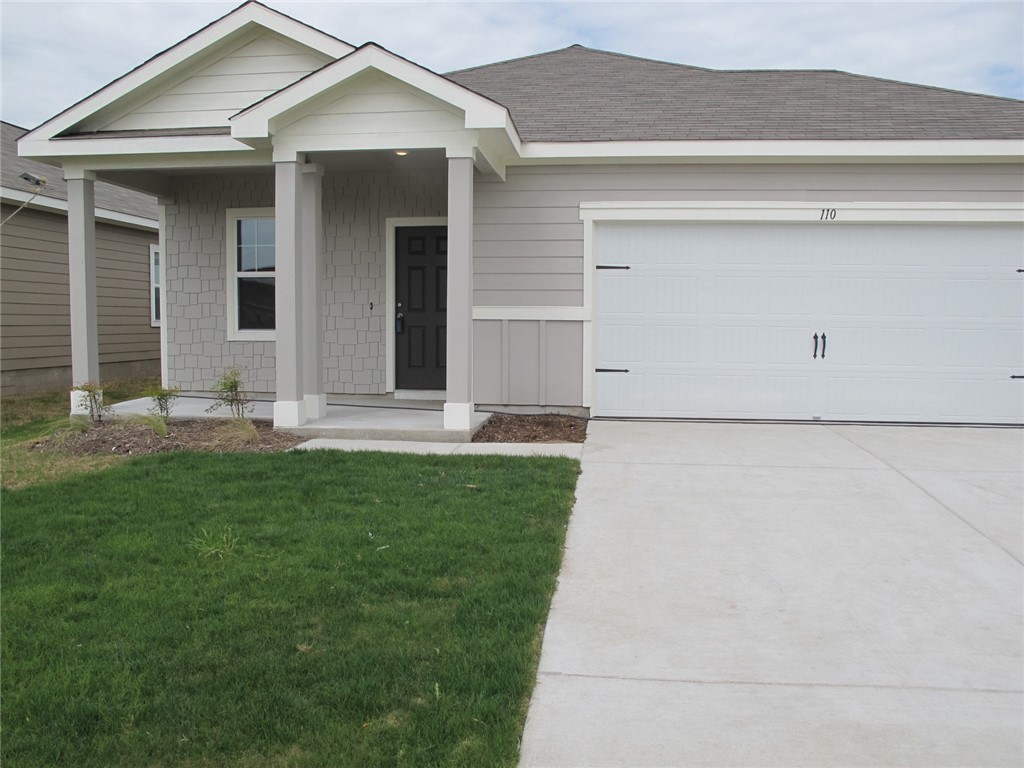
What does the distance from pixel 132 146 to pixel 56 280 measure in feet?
18.8

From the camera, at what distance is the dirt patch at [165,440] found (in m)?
7.60

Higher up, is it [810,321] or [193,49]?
[193,49]

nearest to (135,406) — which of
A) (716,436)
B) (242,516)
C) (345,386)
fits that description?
(345,386)

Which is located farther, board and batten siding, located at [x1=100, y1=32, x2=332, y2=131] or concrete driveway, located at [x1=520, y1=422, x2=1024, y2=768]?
board and batten siding, located at [x1=100, y1=32, x2=332, y2=131]

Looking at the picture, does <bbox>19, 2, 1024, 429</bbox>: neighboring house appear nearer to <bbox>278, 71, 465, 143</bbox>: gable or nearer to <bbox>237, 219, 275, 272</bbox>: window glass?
<bbox>278, 71, 465, 143</bbox>: gable

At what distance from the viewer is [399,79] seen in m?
7.70

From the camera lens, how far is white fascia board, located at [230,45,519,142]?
25.1ft

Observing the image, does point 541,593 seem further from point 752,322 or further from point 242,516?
point 752,322

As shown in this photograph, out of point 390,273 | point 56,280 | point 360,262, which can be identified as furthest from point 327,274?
point 56,280

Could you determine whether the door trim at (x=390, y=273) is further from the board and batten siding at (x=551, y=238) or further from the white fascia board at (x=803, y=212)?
the white fascia board at (x=803, y=212)

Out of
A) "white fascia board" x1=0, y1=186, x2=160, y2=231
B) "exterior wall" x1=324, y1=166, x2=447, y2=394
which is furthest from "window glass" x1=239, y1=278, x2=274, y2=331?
"white fascia board" x1=0, y1=186, x2=160, y2=231

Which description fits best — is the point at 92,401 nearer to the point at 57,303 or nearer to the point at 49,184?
the point at 57,303

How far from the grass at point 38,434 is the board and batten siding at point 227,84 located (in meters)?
3.57

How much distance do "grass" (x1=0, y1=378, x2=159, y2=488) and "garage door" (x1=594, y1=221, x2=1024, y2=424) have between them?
17.1 ft
